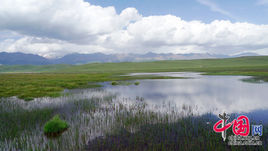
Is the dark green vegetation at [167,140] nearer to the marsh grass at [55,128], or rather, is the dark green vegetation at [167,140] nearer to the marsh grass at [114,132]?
the marsh grass at [114,132]

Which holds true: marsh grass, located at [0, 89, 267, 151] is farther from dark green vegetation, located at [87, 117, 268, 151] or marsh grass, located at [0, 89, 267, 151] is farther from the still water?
the still water

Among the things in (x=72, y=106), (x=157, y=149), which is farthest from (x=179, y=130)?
(x=72, y=106)

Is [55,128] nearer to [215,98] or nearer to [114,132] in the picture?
[114,132]

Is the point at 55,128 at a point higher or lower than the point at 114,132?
higher

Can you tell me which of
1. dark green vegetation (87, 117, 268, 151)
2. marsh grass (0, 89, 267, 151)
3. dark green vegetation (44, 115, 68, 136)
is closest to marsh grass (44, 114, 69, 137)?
dark green vegetation (44, 115, 68, 136)

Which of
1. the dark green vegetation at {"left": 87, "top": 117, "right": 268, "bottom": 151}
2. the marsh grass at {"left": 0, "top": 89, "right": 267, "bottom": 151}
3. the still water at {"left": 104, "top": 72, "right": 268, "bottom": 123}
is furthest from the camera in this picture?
the still water at {"left": 104, "top": 72, "right": 268, "bottom": 123}

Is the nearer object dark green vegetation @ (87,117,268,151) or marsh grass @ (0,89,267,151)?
dark green vegetation @ (87,117,268,151)

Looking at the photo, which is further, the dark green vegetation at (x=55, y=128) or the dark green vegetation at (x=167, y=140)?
the dark green vegetation at (x=55, y=128)

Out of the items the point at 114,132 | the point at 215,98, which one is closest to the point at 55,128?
the point at 114,132

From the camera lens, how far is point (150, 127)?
47.2 ft

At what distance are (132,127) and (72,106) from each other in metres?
11.9

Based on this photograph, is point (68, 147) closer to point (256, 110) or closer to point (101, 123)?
point (101, 123)

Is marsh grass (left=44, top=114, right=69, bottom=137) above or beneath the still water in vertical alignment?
above

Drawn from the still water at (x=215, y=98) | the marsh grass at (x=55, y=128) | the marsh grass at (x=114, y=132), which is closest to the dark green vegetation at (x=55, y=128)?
the marsh grass at (x=55, y=128)
